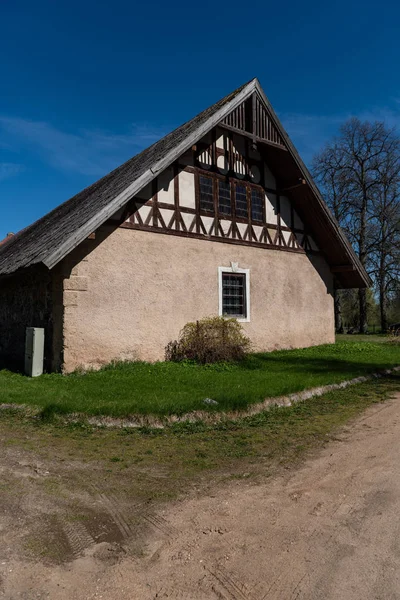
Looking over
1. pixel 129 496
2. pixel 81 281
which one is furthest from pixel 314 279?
pixel 129 496

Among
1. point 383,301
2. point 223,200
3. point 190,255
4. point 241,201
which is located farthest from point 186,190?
point 383,301

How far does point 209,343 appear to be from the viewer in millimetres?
12547

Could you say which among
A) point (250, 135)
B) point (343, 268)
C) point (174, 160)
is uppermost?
point (250, 135)

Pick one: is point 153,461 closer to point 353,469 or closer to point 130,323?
point 353,469

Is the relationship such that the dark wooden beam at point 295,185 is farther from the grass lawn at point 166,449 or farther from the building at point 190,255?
the grass lawn at point 166,449

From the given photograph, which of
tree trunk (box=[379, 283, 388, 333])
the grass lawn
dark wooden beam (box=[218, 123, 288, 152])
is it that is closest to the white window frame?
dark wooden beam (box=[218, 123, 288, 152])

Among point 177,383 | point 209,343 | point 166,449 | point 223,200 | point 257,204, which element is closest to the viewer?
point 166,449

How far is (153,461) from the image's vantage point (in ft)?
16.7

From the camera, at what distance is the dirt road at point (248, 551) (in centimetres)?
265

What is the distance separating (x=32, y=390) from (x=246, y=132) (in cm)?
982

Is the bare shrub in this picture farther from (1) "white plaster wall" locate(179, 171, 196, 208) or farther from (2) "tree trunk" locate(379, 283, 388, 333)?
(2) "tree trunk" locate(379, 283, 388, 333)

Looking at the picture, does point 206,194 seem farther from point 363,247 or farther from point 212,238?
point 363,247

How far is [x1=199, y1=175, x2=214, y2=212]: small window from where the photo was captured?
13.7 m

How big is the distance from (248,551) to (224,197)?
40.6 ft
